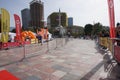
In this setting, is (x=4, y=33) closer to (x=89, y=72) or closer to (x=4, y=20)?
(x=4, y=20)

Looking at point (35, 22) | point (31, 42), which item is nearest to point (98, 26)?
point (31, 42)

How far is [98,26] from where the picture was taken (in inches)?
2162

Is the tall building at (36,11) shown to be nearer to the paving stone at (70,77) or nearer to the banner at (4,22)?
the banner at (4,22)

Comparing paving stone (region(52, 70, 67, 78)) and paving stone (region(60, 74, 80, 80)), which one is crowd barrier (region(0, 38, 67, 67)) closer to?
paving stone (region(52, 70, 67, 78))

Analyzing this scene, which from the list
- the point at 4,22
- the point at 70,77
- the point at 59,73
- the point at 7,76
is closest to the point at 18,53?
the point at 4,22

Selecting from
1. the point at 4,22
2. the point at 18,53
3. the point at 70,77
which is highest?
the point at 4,22

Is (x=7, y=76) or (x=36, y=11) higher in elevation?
(x=36, y=11)

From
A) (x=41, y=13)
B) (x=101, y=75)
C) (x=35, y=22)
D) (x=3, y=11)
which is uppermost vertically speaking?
(x=41, y=13)

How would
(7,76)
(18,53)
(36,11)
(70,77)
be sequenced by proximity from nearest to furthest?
(70,77), (7,76), (18,53), (36,11)

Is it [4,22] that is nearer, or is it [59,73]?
[59,73]

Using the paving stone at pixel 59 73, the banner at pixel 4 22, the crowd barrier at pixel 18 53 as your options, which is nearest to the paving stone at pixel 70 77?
the paving stone at pixel 59 73

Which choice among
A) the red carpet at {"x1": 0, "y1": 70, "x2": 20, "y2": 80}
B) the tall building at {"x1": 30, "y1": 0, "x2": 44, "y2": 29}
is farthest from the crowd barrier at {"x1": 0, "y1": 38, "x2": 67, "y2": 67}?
the tall building at {"x1": 30, "y1": 0, "x2": 44, "y2": 29}

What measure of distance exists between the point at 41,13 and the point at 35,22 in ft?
42.9

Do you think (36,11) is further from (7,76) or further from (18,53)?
(7,76)
